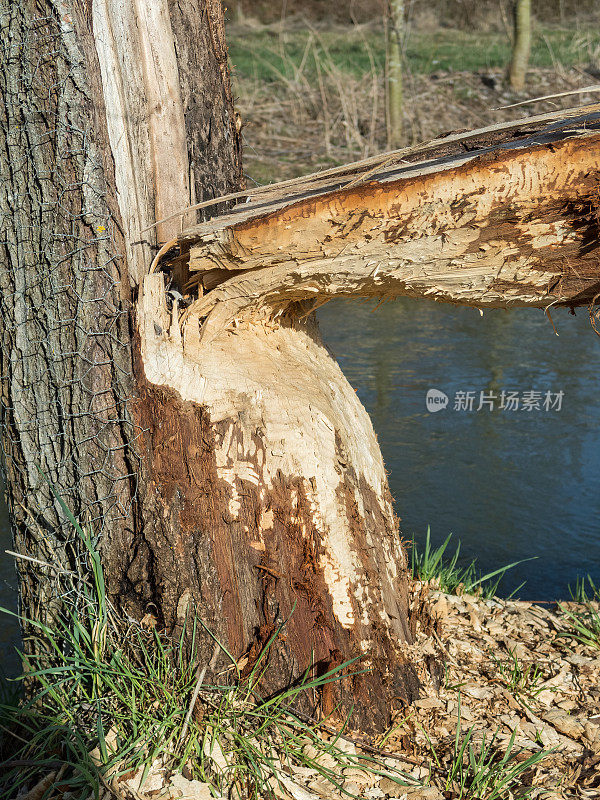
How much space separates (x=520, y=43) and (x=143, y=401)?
476 inches

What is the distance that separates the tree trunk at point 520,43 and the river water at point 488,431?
712 centimetres

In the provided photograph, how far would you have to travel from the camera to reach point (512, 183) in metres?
1.60

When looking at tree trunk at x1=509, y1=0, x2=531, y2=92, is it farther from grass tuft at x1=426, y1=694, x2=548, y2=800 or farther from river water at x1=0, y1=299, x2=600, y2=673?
grass tuft at x1=426, y1=694, x2=548, y2=800

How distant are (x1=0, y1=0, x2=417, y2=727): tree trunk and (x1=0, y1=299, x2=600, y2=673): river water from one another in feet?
3.48

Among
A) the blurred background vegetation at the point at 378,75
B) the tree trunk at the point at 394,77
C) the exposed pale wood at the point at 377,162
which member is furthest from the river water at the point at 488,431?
the tree trunk at the point at 394,77

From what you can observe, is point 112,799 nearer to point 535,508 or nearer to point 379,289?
point 379,289

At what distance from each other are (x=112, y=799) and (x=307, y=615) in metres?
0.62

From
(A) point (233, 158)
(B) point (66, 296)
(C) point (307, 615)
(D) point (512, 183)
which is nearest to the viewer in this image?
(D) point (512, 183)

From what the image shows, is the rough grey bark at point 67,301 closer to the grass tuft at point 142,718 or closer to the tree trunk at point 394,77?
the grass tuft at point 142,718

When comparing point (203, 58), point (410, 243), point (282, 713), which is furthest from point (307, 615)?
point (203, 58)

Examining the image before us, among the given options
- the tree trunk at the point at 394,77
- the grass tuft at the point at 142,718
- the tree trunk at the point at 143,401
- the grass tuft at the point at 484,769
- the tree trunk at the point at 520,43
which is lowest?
the grass tuft at the point at 484,769

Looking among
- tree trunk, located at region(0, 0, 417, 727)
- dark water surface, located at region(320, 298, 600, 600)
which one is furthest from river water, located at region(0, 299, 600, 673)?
tree trunk, located at region(0, 0, 417, 727)

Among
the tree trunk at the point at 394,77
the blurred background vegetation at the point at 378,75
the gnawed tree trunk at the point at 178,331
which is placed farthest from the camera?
the blurred background vegetation at the point at 378,75

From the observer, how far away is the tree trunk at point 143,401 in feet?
5.81
